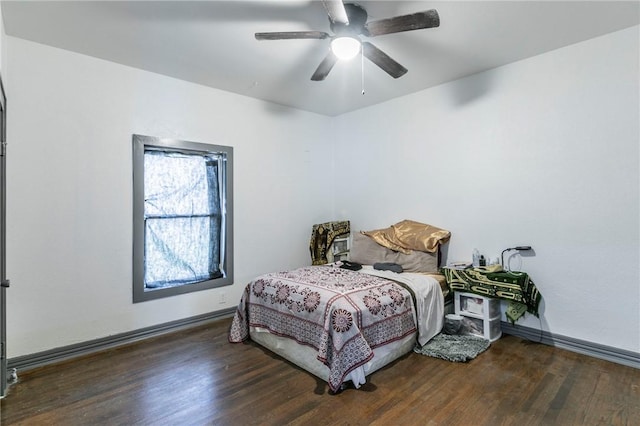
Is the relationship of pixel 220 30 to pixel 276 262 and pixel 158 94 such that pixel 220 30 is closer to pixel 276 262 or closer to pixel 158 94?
pixel 158 94

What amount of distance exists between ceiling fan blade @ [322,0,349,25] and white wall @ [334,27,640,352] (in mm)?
2162

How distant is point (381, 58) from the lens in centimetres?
267

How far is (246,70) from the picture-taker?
11.2ft

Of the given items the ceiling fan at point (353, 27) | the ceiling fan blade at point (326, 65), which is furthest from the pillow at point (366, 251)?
the ceiling fan at point (353, 27)

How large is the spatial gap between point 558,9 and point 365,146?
8.66 ft

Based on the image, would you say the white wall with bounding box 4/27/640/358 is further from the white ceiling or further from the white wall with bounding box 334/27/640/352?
the white ceiling

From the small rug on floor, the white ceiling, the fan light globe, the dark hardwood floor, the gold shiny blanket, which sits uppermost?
the white ceiling

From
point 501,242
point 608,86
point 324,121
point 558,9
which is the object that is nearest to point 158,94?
point 324,121

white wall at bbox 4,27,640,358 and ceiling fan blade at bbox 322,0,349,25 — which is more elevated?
ceiling fan blade at bbox 322,0,349,25

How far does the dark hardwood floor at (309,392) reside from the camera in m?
2.08

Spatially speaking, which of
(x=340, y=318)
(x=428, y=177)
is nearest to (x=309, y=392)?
(x=340, y=318)

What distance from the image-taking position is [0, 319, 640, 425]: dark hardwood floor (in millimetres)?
2084

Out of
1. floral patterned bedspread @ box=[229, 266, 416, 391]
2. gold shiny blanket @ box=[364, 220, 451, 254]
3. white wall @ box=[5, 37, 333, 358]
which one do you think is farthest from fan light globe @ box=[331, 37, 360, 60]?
gold shiny blanket @ box=[364, 220, 451, 254]

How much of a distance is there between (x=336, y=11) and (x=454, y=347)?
2899 millimetres
